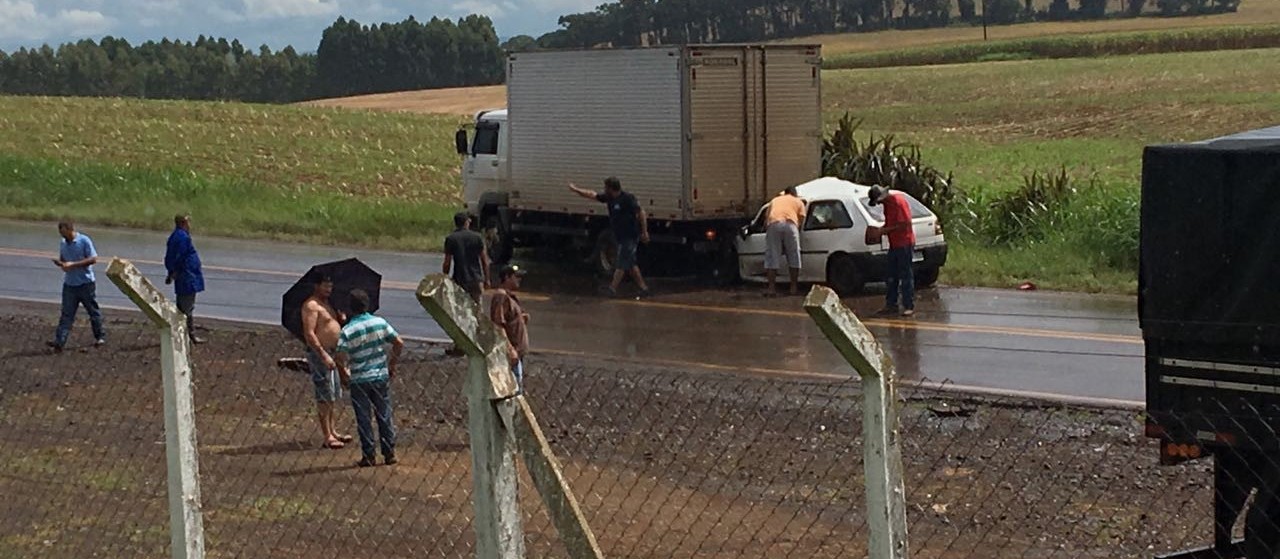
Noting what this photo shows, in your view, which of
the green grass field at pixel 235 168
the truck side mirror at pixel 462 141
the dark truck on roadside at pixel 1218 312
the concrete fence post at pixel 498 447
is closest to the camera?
the concrete fence post at pixel 498 447

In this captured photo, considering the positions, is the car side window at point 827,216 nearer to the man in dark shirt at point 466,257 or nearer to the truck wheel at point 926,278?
the truck wheel at point 926,278

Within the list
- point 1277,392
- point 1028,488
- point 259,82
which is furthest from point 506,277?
point 259,82

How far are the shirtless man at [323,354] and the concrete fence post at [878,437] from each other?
793cm

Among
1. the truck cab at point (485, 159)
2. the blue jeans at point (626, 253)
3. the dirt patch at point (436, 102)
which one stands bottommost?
the blue jeans at point (626, 253)

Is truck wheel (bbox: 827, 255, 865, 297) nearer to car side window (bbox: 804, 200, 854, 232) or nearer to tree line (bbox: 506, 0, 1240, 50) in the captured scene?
car side window (bbox: 804, 200, 854, 232)

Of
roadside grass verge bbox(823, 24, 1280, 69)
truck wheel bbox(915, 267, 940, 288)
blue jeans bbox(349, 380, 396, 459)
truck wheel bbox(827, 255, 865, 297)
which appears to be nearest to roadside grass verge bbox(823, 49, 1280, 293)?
truck wheel bbox(915, 267, 940, 288)

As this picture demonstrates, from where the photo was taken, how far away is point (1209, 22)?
9525cm

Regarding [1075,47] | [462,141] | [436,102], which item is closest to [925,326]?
[462,141]

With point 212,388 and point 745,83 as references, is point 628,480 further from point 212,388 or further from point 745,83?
point 745,83

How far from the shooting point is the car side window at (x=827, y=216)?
21.3 m

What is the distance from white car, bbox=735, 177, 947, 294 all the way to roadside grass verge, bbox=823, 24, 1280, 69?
65173 millimetres

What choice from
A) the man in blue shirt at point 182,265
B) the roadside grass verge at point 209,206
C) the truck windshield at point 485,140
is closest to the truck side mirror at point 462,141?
the truck windshield at point 485,140

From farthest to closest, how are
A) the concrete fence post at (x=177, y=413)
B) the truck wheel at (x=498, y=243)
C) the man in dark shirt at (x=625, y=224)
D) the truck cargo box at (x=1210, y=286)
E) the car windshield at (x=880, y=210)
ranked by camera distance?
the truck wheel at (x=498, y=243), the man in dark shirt at (x=625, y=224), the car windshield at (x=880, y=210), the truck cargo box at (x=1210, y=286), the concrete fence post at (x=177, y=413)

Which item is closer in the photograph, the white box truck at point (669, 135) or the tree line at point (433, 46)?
the white box truck at point (669, 135)
